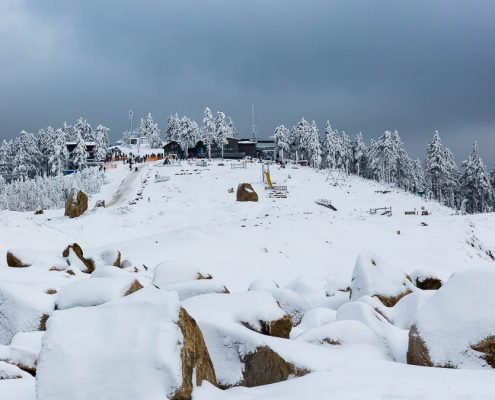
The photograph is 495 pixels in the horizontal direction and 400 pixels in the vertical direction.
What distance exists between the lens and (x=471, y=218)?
35.4 m

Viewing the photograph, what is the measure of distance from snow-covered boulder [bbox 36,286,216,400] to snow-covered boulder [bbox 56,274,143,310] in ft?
8.36

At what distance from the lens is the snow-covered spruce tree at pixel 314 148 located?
93375mm

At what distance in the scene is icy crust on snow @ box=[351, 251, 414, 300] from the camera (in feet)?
35.8

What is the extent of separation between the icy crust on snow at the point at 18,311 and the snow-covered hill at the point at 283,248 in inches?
8.8

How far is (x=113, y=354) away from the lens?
432 centimetres

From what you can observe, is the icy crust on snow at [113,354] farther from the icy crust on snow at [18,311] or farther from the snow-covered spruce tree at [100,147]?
the snow-covered spruce tree at [100,147]

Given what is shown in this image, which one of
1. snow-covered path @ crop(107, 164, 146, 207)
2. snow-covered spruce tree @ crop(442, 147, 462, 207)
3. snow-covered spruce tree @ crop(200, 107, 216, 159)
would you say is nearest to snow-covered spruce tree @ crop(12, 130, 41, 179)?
snow-covered path @ crop(107, 164, 146, 207)

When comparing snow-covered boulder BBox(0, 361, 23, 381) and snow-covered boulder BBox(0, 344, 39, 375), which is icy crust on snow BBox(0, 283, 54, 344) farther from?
snow-covered boulder BBox(0, 361, 23, 381)

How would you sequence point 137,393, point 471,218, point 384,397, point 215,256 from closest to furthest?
point 137,393 → point 384,397 → point 215,256 → point 471,218

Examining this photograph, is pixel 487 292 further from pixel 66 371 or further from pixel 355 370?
pixel 66 371

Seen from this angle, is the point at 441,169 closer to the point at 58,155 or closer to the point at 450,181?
the point at 450,181

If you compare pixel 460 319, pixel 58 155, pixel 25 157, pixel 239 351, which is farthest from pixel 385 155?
pixel 239 351

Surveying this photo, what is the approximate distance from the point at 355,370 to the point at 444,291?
7.76 feet

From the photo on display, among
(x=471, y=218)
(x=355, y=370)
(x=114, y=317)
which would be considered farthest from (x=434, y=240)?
(x=114, y=317)
